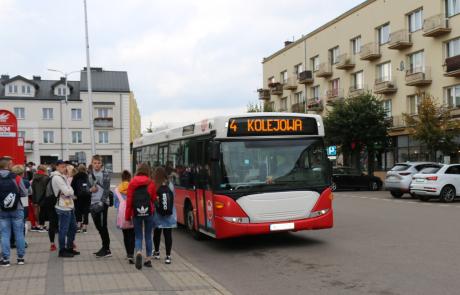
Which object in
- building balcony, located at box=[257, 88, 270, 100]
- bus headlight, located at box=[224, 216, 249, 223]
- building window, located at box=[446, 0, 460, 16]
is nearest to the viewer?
bus headlight, located at box=[224, 216, 249, 223]

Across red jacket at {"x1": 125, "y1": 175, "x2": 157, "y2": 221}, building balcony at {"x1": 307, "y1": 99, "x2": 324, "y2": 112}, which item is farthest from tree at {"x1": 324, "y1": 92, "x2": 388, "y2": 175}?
red jacket at {"x1": 125, "y1": 175, "x2": 157, "y2": 221}

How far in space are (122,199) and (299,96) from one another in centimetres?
4937

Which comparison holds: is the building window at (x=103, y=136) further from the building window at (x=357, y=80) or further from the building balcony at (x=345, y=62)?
the building window at (x=357, y=80)

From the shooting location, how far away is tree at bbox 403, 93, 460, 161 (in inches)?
1250

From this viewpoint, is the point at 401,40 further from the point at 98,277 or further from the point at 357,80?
the point at 98,277

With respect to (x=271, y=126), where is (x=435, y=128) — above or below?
above

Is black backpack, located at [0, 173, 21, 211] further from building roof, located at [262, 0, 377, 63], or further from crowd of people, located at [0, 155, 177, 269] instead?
building roof, located at [262, 0, 377, 63]

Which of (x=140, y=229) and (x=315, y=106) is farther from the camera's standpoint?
(x=315, y=106)

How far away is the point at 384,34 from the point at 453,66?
914 cm

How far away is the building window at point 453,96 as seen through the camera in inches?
1373

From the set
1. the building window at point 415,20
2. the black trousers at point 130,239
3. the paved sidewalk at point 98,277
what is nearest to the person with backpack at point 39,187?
the paved sidewalk at point 98,277

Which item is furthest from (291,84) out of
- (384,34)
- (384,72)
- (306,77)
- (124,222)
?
(124,222)

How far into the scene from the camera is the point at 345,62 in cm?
4606

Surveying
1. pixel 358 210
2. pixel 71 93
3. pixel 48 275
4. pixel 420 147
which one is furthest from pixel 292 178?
pixel 71 93
